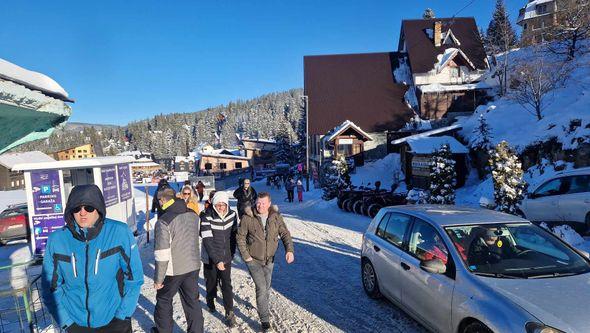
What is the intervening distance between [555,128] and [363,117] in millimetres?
17799

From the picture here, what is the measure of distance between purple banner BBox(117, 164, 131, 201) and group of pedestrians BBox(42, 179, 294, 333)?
6462 millimetres

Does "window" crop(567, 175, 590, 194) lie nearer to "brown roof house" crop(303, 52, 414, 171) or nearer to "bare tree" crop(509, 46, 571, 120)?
"bare tree" crop(509, 46, 571, 120)

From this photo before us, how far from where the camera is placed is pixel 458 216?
4.87m

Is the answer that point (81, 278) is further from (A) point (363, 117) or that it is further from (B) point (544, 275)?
(A) point (363, 117)

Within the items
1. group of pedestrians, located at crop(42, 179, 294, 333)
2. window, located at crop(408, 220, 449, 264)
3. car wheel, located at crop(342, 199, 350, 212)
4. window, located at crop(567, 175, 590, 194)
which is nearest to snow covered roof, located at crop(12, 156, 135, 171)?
group of pedestrians, located at crop(42, 179, 294, 333)

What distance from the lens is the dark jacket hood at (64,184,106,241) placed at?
274 centimetres

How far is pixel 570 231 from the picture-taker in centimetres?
809

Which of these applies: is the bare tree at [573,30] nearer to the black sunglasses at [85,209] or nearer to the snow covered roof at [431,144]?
the snow covered roof at [431,144]

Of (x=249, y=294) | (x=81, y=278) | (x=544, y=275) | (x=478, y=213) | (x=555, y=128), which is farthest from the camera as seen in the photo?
(x=555, y=128)

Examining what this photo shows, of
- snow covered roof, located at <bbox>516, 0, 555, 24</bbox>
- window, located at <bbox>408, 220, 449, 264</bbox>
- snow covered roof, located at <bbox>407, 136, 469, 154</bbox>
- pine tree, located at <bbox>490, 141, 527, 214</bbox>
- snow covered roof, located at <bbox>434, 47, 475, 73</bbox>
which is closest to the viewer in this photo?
window, located at <bbox>408, 220, 449, 264</bbox>

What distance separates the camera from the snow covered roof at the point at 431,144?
2075cm

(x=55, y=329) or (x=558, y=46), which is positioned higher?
(x=558, y=46)

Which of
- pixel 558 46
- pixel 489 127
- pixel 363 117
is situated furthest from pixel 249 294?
pixel 558 46

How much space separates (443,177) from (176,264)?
38.3 feet
